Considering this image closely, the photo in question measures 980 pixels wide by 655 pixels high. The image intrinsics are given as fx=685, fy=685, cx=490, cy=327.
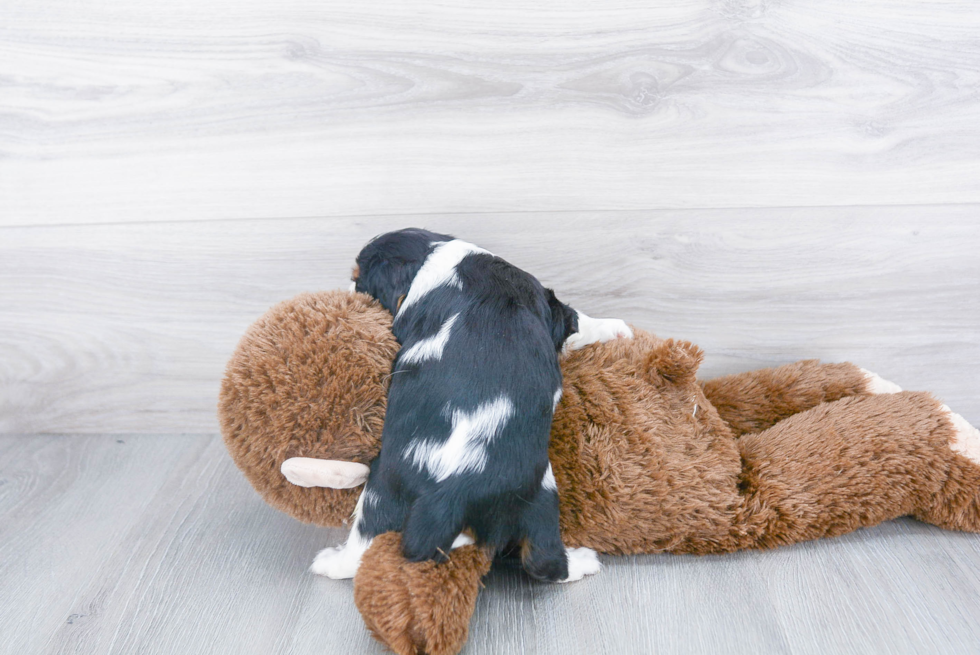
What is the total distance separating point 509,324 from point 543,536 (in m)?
0.27

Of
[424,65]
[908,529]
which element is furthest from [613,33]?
[908,529]

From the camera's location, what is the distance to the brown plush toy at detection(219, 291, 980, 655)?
87 cm

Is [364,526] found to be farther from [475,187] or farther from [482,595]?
[475,187]

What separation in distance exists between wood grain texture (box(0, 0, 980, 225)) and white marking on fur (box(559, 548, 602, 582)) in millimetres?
555

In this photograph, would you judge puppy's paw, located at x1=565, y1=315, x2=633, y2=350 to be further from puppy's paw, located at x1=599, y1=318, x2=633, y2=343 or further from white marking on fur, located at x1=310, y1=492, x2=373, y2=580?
white marking on fur, located at x1=310, y1=492, x2=373, y2=580

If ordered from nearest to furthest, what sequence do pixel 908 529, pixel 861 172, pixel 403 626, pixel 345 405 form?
pixel 403 626 < pixel 345 405 < pixel 908 529 < pixel 861 172

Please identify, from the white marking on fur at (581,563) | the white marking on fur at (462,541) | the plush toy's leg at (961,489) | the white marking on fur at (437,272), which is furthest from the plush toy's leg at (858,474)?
the white marking on fur at (437,272)

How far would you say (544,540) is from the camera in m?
0.85

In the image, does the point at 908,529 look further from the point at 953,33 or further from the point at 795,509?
the point at 953,33

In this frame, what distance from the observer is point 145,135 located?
45.6 inches

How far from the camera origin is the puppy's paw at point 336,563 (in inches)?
35.2

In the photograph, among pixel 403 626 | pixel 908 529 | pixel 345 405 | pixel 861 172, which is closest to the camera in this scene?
pixel 403 626

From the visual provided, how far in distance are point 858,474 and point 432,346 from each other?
0.62 m

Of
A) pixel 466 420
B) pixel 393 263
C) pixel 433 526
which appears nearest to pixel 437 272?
pixel 393 263
